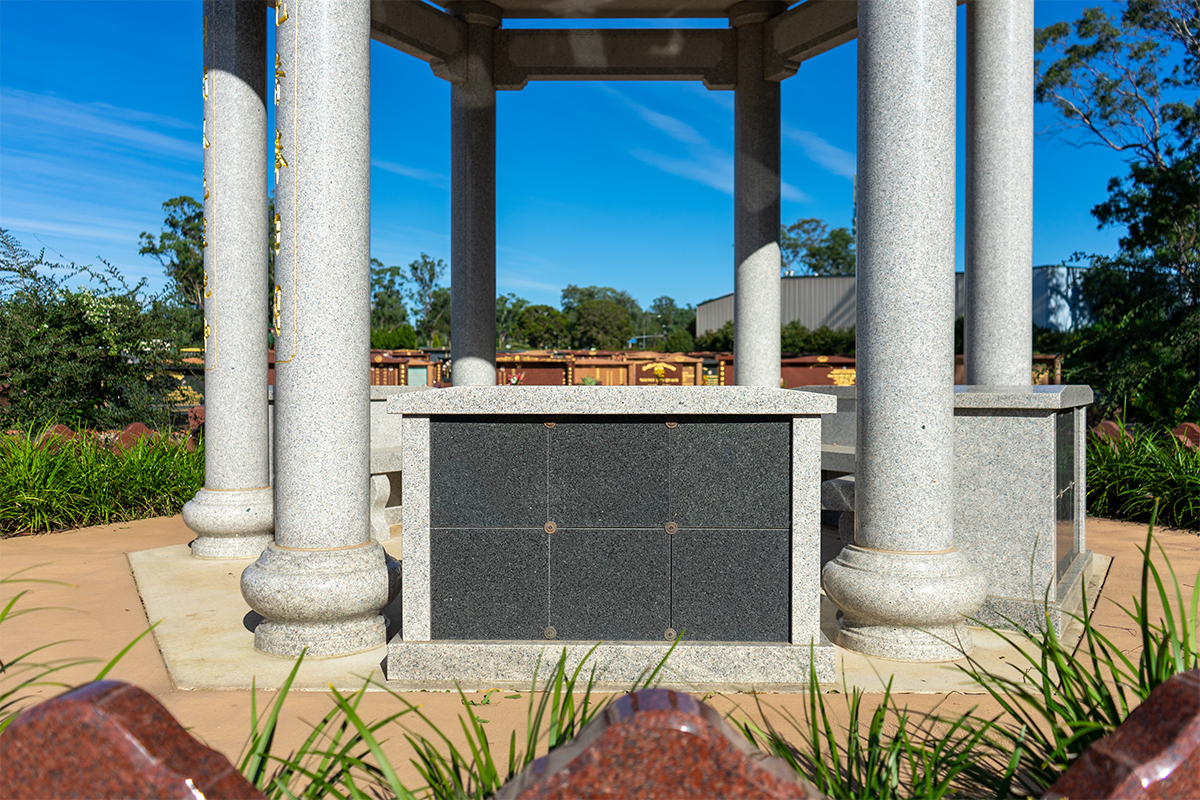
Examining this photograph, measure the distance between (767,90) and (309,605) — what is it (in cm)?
1078

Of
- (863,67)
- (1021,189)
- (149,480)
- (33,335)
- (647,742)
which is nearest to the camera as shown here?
(647,742)

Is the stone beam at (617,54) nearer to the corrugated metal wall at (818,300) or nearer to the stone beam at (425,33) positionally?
the stone beam at (425,33)

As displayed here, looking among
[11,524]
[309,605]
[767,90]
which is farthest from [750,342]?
[11,524]

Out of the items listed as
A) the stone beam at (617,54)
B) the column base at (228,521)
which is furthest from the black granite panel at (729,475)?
the stone beam at (617,54)

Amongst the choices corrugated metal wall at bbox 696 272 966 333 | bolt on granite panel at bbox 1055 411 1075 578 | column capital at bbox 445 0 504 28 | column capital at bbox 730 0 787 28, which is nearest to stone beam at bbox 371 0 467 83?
column capital at bbox 445 0 504 28

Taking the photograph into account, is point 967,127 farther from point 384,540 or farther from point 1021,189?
point 384,540

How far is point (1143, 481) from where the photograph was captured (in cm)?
1242

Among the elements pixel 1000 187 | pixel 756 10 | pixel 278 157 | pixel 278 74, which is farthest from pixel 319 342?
pixel 756 10

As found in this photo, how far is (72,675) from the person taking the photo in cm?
593

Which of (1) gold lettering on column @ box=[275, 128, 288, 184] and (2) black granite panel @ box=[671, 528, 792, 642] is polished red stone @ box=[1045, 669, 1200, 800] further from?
(1) gold lettering on column @ box=[275, 128, 288, 184]

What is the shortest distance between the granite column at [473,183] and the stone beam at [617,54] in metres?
0.45

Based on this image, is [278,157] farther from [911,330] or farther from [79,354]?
[79,354]

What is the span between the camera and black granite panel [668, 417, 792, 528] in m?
5.98

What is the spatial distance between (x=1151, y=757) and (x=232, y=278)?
1016 centimetres
